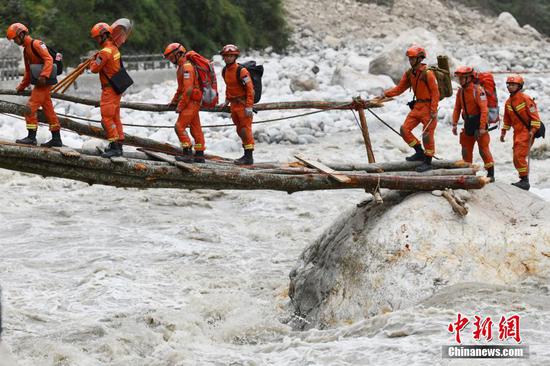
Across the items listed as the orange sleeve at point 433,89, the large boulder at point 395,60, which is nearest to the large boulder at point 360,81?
the large boulder at point 395,60

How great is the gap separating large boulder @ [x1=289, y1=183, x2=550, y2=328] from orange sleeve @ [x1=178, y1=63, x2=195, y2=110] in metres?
2.12

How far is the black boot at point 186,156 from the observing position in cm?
915

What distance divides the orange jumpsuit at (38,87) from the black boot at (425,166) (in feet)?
12.4

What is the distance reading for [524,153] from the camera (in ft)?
35.5

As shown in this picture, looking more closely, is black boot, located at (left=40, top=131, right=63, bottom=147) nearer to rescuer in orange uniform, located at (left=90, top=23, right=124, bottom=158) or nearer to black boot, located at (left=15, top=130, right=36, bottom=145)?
black boot, located at (left=15, top=130, right=36, bottom=145)

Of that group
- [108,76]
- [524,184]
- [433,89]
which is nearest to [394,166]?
[433,89]

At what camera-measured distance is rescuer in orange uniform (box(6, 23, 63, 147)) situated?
8.71 m

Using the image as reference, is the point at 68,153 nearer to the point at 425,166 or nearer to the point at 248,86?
the point at 248,86

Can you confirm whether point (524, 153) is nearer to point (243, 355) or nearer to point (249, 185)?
point (249, 185)

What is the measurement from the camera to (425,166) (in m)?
9.70

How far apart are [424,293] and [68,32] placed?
73.1 feet

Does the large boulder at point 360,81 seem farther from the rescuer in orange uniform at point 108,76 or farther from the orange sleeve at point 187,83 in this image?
the rescuer in orange uniform at point 108,76

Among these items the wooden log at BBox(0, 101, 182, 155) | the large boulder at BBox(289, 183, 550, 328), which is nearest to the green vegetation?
the wooden log at BBox(0, 101, 182, 155)

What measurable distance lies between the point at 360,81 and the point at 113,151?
64.1ft
